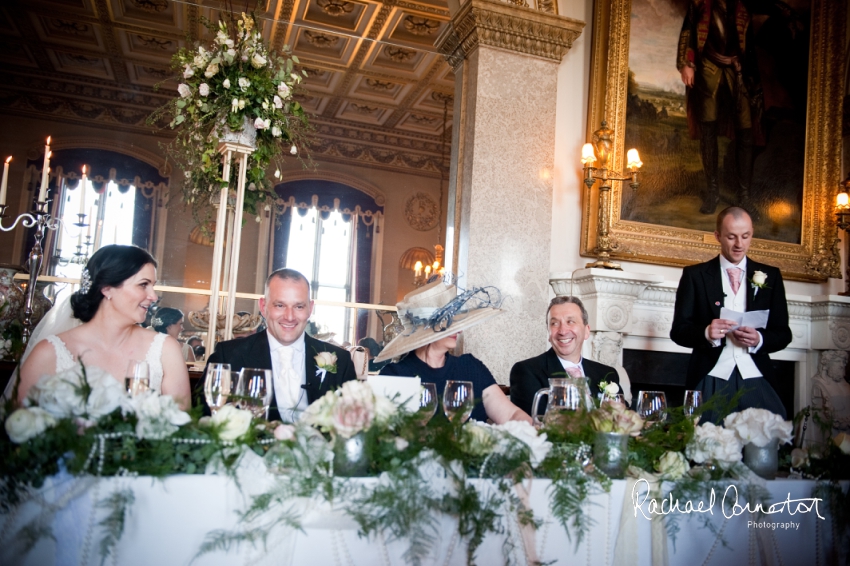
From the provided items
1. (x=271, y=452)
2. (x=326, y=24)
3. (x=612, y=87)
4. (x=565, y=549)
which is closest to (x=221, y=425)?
(x=271, y=452)

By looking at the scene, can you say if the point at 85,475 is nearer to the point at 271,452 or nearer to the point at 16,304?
the point at 271,452

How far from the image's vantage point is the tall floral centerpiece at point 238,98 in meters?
4.16

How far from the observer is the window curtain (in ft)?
37.1

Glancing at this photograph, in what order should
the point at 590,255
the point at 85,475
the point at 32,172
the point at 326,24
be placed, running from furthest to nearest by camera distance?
the point at 32,172
the point at 326,24
the point at 590,255
the point at 85,475

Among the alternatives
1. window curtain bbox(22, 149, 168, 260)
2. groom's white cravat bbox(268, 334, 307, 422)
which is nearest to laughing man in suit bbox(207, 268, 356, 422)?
groom's white cravat bbox(268, 334, 307, 422)

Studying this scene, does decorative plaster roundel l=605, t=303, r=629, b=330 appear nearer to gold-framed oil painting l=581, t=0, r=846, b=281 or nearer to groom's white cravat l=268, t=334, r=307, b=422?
gold-framed oil painting l=581, t=0, r=846, b=281

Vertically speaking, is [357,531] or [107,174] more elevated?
[107,174]

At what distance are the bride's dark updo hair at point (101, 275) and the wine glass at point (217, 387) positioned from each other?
1.21m

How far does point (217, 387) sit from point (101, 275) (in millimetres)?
1277

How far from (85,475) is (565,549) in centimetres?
108

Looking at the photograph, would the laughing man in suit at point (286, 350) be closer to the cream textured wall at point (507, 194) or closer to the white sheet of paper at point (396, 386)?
the white sheet of paper at point (396, 386)

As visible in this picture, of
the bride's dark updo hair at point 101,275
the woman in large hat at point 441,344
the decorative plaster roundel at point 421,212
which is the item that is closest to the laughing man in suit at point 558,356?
the woman in large hat at point 441,344

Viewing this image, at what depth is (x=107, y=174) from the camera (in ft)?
38.0

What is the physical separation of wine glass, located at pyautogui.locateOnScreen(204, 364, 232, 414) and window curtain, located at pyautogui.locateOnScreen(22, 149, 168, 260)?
10.3 m
